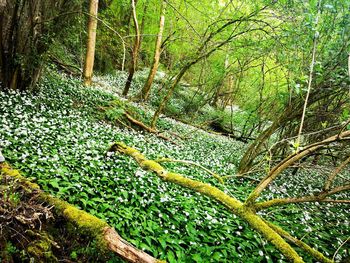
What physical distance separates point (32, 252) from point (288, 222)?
5344 millimetres

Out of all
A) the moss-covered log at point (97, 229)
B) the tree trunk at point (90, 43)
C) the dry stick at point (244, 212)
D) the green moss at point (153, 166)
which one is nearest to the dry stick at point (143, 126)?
the tree trunk at point (90, 43)

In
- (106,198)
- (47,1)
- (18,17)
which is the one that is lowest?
(106,198)

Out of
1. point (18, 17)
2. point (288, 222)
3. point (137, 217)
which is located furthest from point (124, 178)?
point (18, 17)

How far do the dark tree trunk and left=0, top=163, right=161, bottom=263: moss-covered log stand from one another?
16.9ft

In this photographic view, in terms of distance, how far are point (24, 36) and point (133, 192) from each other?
20.0 feet

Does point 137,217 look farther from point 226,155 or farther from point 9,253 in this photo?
point 226,155

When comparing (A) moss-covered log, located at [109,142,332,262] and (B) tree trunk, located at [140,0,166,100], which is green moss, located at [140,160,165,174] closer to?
(A) moss-covered log, located at [109,142,332,262]

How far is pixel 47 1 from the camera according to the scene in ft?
25.2

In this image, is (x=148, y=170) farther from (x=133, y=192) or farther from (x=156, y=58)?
(x=156, y=58)

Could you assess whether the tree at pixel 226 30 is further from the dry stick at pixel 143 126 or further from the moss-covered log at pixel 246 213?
the moss-covered log at pixel 246 213

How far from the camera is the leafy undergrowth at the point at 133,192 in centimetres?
411

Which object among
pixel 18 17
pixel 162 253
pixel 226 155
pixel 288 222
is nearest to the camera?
pixel 162 253

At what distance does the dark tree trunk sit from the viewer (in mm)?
7094

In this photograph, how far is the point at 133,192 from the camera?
486cm
